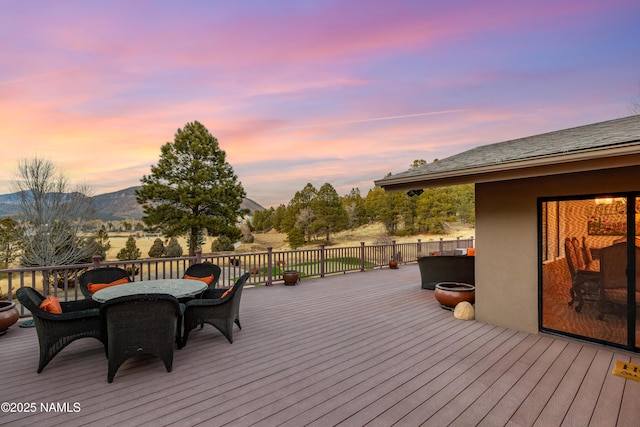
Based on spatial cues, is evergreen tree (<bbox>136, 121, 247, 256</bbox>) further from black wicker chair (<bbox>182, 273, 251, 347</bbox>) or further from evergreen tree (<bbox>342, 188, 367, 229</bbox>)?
evergreen tree (<bbox>342, 188, 367, 229</bbox>)

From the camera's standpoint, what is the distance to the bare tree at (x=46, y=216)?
43.5 feet

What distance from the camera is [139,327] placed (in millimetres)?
2803

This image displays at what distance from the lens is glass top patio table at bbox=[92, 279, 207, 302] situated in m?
3.52

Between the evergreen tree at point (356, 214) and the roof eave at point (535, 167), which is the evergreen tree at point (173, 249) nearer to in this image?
the roof eave at point (535, 167)

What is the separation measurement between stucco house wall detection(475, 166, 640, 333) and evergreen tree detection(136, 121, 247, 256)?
52.6ft

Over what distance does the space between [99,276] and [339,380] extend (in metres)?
4.18

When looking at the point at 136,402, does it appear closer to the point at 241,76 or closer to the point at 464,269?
the point at 464,269

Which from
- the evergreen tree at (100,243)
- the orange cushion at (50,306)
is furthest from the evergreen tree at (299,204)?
the orange cushion at (50,306)

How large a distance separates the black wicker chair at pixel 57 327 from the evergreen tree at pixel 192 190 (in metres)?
15.2

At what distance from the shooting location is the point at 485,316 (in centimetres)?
440

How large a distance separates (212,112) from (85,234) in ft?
36.8

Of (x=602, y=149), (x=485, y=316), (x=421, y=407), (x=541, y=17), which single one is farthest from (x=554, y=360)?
(x=541, y=17)

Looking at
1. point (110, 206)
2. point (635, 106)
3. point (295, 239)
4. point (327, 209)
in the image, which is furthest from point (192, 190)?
point (635, 106)

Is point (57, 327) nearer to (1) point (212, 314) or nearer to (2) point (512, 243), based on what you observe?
(1) point (212, 314)
